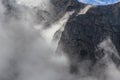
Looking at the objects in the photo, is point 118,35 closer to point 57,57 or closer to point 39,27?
point 57,57

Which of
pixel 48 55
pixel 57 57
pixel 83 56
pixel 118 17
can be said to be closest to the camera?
pixel 118 17

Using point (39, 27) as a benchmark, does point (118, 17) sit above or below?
below

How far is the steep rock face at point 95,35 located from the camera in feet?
178

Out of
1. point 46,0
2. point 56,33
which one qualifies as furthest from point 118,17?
point 46,0

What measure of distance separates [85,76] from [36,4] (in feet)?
64.5

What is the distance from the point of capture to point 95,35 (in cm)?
5566

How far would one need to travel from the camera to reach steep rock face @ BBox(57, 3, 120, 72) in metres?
54.2

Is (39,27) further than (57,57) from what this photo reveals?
Yes

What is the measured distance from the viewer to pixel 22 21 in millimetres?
75875

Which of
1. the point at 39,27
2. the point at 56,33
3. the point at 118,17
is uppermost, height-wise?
the point at 39,27

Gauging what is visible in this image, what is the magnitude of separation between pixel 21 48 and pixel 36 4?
1066cm

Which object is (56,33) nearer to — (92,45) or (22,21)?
(92,45)

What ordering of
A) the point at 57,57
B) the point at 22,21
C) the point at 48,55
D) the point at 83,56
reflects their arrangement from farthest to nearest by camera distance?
the point at 22,21 → the point at 48,55 → the point at 57,57 → the point at 83,56

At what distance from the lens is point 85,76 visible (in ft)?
191
